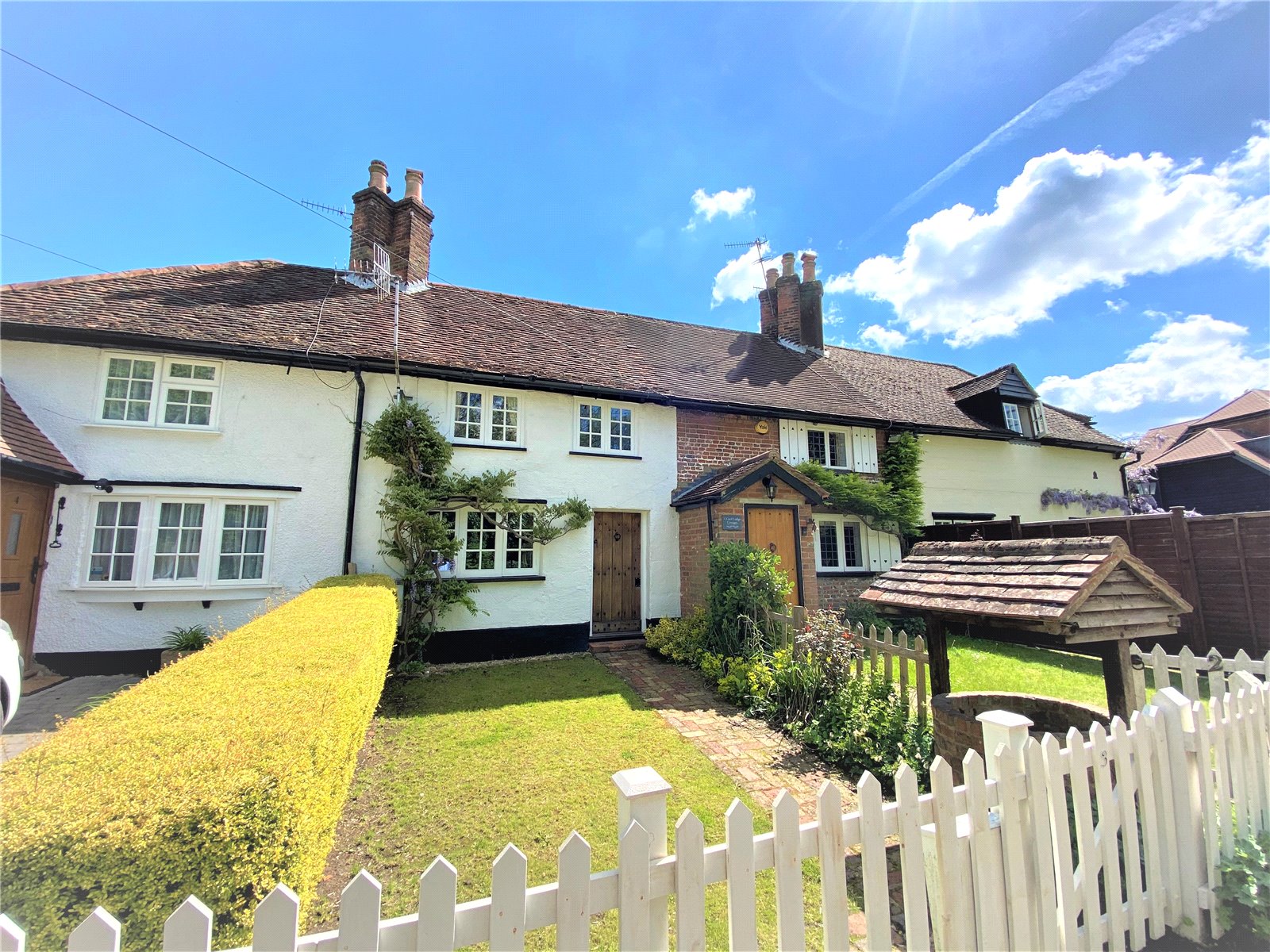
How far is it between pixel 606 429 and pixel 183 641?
7.82 meters

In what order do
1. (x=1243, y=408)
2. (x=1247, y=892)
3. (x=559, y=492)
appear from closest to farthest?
(x=1247, y=892) → (x=559, y=492) → (x=1243, y=408)

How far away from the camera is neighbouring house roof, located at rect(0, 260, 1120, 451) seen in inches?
323

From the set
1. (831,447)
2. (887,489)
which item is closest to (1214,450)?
(887,489)

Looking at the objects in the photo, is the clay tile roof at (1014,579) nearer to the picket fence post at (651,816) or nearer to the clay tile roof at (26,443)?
the picket fence post at (651,816)

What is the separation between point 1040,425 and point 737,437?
11954 mm

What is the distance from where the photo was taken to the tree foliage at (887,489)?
12.4 meters

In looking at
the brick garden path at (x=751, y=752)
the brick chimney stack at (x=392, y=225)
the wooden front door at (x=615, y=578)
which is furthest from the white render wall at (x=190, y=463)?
the brick garden path at (x=751, y=752)

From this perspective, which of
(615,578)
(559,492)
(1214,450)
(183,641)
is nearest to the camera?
(183,641)

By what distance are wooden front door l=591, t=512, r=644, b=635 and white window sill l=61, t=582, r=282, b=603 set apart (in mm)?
5628

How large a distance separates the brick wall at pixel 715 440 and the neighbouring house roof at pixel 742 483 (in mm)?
483

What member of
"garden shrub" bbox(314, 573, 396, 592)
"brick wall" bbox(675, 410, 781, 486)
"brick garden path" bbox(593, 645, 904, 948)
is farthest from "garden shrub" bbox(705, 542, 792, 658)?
"garden shrub" bbox(314, 573, 396, 592)

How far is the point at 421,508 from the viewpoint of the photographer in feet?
27.8

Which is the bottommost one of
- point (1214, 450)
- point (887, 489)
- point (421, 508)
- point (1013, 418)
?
point (421, 508)

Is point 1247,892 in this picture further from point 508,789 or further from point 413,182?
point 413,182
